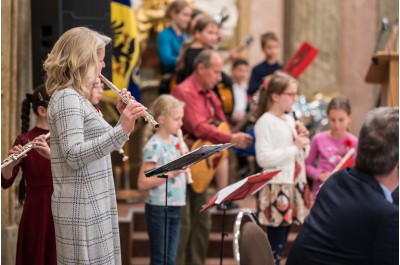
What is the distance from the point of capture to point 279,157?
18.7ft

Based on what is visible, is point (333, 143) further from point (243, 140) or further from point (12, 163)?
point (12, 163)

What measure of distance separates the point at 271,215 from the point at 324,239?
8.37ft

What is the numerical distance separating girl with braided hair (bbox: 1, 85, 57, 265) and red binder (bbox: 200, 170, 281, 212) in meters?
0.89

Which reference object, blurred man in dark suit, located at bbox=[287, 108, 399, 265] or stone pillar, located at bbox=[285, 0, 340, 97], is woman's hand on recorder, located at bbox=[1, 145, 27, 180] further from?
stone pillar, located at bbox=[285, 0, 340, 97]

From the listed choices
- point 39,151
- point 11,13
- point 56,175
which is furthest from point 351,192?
point 11,13

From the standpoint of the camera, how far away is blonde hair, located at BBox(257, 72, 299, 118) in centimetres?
589

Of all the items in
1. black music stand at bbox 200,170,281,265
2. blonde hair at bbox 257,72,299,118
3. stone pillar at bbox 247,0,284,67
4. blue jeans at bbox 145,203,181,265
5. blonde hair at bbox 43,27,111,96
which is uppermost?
stone pillar at bbox 247,0,284,67

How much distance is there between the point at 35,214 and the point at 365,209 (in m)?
2.20

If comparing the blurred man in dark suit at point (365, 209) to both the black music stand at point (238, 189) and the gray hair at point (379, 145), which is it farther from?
the black music stand at point (238, 189)

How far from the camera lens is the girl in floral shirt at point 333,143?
20.2 ft

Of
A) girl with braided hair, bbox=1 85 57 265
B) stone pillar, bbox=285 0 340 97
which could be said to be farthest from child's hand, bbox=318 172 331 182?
stone pillar, bbox=285 0 340 97

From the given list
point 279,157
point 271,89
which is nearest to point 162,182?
point 279,157

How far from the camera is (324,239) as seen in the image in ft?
10.7

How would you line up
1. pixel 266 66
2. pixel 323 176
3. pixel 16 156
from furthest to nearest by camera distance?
pixel 266 66
pixel 323 176
pixel 16 156
